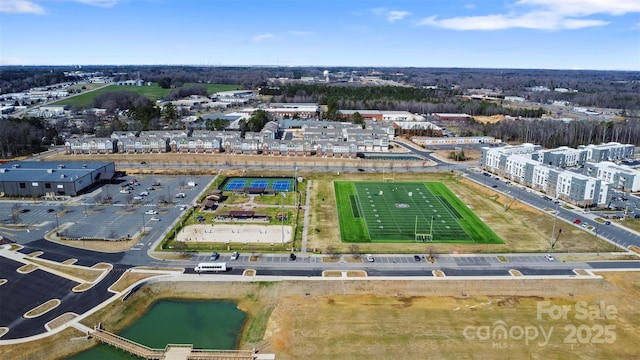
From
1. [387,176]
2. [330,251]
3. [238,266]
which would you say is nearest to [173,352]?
[238,266]

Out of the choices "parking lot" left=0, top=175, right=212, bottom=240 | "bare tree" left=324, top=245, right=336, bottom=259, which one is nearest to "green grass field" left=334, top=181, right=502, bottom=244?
"bare tree" left=324, top=245, right=336, bottom=259

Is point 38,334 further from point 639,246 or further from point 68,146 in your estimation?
point 68,146

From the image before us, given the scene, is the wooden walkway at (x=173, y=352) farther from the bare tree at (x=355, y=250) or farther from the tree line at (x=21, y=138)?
the tree line at (x=21, y=138)

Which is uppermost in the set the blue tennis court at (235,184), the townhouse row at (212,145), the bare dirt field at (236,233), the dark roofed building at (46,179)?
the townhouse row at (212,145)

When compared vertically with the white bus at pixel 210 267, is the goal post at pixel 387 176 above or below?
above

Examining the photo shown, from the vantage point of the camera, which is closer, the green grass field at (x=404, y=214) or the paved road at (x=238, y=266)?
the paved road at (x=238, y=266)

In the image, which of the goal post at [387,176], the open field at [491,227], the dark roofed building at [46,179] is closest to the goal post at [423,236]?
the open field at [491,227]

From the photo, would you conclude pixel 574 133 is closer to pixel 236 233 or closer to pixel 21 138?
pixel 236 233
